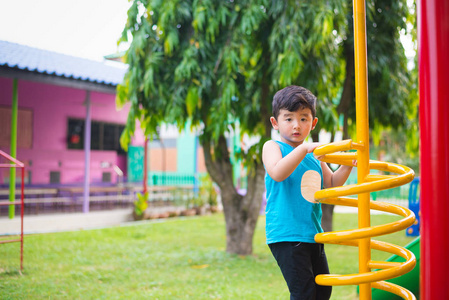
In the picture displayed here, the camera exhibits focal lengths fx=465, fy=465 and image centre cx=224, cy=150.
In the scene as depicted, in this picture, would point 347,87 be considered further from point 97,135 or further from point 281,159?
point 97,135

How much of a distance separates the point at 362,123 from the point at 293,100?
0.43 metres

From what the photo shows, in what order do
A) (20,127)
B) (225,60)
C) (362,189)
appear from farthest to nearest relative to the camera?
1. (20,127)
2. (225,60)
3. (362,189)

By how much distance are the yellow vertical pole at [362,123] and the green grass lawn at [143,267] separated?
2.78 metres

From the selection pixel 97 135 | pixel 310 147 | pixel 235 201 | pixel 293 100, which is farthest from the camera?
pixel 97 135

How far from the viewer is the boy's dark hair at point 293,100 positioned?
7.14 ft

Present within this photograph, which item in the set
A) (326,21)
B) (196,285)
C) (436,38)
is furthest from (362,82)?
(196,285)

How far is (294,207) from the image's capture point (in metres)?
2.23

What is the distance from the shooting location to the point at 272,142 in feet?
7.34

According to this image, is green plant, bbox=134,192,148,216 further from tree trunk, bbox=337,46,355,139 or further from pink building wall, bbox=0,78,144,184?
tree trunk, bbox=337,46,355,139

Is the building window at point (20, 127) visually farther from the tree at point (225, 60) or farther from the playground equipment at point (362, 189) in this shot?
the playground equipment at point (362, 189)

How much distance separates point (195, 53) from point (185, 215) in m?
6.92

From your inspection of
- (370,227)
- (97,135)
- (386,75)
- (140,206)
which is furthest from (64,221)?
(370,227)

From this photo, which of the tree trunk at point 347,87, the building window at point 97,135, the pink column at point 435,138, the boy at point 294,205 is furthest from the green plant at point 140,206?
the pink column at point 435,138

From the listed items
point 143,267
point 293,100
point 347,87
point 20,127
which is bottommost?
point 143,267
